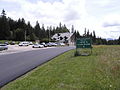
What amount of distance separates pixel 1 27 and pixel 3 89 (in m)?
105

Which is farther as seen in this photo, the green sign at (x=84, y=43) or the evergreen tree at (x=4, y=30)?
the evergreen tree at (x=4, y=30)

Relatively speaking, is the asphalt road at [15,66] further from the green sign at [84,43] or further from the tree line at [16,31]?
the tree line at [16,31]

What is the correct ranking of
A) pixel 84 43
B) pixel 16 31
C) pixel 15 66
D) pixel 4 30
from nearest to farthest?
pixel 15 66, pixel 84 43, pixel 4 30, pixel 16 31

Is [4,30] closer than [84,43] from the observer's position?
No

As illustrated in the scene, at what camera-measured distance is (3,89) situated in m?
8.05

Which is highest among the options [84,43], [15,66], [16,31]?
[16,31]

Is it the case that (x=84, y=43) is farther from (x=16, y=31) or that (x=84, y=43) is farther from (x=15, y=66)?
(x=16, y=31)

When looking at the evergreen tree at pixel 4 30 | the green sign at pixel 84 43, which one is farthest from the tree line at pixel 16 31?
the green sign at pixel 84 43

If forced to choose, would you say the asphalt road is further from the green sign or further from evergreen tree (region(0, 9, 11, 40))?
evergreen tree (region(0, 9, 11, 40))

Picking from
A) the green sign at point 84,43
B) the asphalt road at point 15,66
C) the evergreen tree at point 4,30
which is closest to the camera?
the asphalt road at point 15,66

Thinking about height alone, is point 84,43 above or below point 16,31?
below

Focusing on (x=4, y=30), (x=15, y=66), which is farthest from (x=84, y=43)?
(x=4, y=30)

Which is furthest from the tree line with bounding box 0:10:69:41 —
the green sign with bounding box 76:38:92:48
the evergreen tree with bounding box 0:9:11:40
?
the green sign with bounding box 76:38:92:48

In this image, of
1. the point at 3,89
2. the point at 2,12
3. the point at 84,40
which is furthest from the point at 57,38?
the point at 3,89
